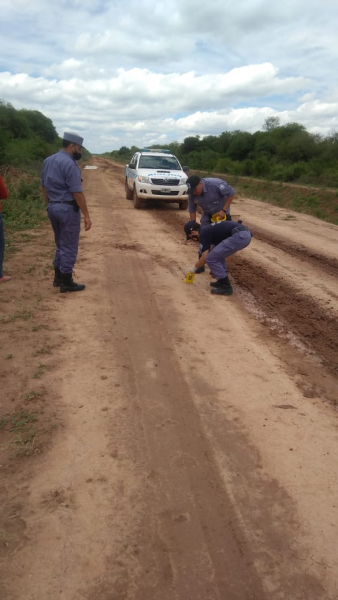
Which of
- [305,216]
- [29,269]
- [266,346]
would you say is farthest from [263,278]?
[305,216]

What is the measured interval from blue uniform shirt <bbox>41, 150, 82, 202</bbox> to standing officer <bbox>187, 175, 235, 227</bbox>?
172 cm

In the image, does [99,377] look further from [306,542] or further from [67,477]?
[306,542]

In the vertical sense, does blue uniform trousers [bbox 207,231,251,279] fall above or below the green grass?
above

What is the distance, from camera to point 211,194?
21.5ft

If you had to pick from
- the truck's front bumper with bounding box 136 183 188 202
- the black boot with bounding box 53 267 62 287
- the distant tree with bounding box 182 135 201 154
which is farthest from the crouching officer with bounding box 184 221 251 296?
the distant tree with bounding box 182 135 201 154

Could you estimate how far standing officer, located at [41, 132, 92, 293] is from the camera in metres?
5.32

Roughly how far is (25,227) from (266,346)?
6.99m

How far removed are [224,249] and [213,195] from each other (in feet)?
3.09

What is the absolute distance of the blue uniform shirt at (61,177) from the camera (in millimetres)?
5293

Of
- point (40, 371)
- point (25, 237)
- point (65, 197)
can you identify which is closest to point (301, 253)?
point (65, 197)

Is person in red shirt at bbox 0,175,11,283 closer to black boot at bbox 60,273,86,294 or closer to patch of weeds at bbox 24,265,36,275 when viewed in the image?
Answer: patch of weeds at bbox 24,265,36,275

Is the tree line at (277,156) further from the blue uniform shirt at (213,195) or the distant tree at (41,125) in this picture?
the blue uniform shirt at (213,195)

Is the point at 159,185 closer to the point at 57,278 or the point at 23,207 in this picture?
the point at 23,207

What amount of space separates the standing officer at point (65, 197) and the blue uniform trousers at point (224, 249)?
69.9 inches
